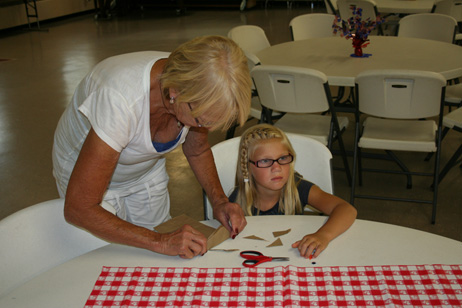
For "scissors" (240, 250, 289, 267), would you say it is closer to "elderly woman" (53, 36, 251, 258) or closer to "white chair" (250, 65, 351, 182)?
"elderly woman" (53, 36, 251, 258)

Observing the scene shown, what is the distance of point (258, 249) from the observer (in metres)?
1.75

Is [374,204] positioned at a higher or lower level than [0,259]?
lower

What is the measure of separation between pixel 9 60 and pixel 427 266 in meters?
7.77

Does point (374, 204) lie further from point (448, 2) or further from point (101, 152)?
point (448, 2)

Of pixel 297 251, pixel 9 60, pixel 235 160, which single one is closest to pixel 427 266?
pixel 297 251

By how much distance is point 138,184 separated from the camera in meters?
2.13

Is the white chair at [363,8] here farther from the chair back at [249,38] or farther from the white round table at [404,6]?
the chair back at [249,38]

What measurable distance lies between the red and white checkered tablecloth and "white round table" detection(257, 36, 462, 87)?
2.05 metres

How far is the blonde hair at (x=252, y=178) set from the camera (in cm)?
217

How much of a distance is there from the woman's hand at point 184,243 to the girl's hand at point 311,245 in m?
0.31

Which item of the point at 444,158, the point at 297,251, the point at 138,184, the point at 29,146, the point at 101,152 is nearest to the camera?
the point at 101,152

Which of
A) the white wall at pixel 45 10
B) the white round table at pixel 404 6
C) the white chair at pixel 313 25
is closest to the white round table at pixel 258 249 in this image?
the white chair at pixel 313 25

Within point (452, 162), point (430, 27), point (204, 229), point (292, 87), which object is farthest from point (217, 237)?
point (430, 27)

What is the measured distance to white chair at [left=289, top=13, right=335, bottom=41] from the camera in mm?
5340
